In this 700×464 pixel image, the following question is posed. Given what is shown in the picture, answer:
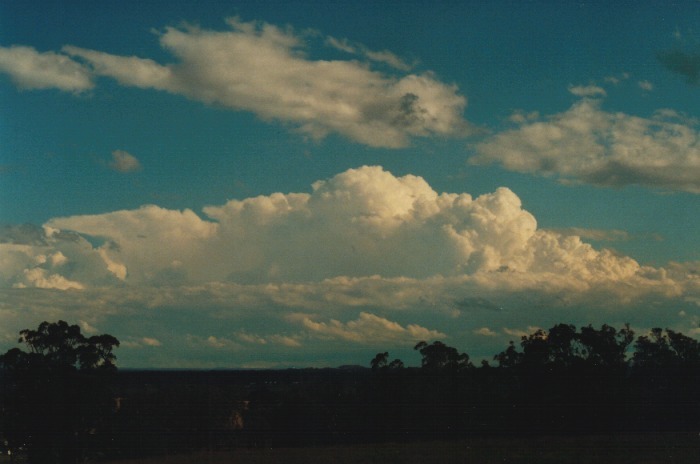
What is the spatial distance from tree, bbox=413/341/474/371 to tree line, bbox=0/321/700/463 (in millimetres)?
77

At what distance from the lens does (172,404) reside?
4600 centimetres

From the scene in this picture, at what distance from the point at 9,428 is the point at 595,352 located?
1370 inches

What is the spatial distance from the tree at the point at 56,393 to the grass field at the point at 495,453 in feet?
8.93

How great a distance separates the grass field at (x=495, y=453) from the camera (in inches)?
1441

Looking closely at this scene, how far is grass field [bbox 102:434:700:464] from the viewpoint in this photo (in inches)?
1441

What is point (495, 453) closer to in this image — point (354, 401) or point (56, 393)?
point (354, 401)

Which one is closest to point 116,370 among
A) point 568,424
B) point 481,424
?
point 481,424

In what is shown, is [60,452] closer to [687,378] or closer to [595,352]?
[595,352]

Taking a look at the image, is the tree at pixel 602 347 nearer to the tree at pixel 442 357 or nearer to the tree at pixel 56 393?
the tree at pixel 442 357

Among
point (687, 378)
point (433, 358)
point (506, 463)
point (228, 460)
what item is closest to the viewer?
point (506, 463)

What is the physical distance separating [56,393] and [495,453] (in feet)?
71.7

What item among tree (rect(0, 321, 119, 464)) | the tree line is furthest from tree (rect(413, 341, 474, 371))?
tree (rect(0, 321, 119, 464))

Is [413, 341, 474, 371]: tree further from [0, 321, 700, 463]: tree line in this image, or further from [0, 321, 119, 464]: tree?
[0, 321, 119, 464]: tree

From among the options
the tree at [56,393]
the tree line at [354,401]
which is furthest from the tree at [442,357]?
the tree at [56,393]
